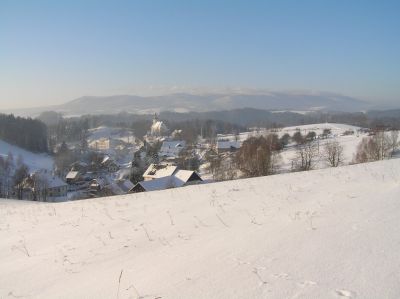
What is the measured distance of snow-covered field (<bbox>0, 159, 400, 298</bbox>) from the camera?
4859 millimetres

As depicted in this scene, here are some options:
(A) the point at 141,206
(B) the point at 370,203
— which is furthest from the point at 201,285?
(A) the point at 141,206

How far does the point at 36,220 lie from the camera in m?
11.4

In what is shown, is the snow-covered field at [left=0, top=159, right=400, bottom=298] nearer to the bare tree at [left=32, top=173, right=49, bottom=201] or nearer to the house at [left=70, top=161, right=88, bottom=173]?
the bare tree at [left=32, top=173, right=49, bottom=201]

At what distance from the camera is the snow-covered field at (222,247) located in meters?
4.86

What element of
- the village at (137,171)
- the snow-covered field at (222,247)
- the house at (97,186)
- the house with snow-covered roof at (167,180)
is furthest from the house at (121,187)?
the snow-covered field at (222,247)

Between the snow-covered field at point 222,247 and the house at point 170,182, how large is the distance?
88.5ft

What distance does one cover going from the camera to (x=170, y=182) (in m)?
42.5

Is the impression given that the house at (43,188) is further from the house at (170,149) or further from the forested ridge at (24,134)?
the forested ridge at (24,134)

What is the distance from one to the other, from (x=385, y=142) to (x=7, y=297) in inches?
1751

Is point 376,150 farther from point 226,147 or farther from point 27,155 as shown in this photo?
point 27,155

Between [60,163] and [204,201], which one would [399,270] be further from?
[60,163]

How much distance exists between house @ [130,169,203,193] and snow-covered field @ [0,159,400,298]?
88.5 feet

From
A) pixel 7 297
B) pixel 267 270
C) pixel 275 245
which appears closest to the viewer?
pixel 267 270

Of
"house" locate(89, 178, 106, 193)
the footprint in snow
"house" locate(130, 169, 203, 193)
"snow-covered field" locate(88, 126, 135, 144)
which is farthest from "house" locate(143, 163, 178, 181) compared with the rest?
"snow-covered field" locate(88, 126, 135, 144)
